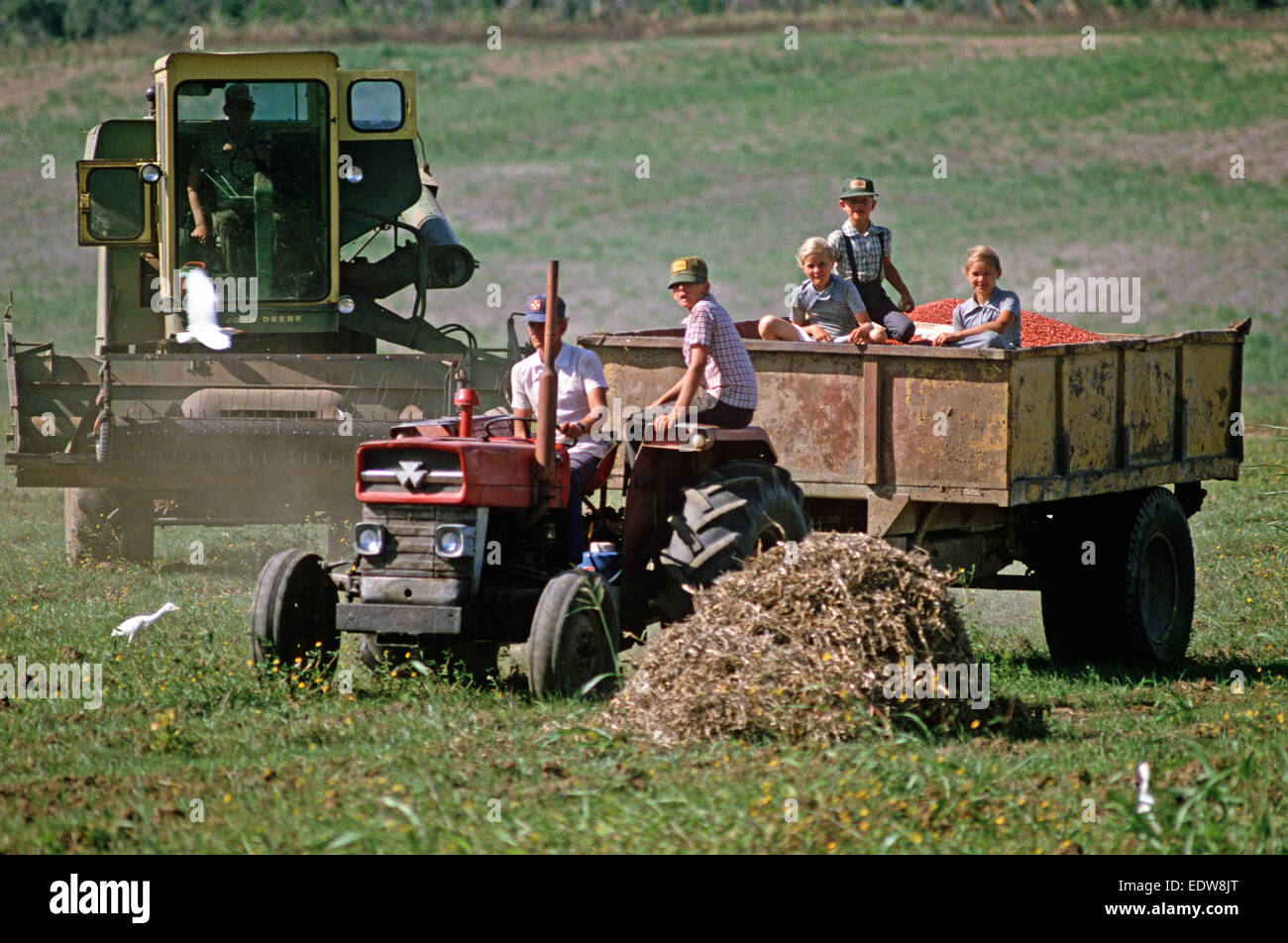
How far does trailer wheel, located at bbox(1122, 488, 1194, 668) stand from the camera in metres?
9.96

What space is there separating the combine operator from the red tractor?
9cm

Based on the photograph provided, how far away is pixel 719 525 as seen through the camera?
26.6 feet

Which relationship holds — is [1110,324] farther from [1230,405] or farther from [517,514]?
[517,514]

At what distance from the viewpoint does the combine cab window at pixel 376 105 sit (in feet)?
43.6

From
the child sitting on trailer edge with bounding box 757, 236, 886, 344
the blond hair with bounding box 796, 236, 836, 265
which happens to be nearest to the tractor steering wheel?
the child sitting on trailer edge with bounding box 757, 236, 886, 344

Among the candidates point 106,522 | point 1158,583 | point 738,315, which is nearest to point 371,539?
point 1158,583

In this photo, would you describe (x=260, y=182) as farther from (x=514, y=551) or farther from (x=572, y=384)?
(x=514, y=551)

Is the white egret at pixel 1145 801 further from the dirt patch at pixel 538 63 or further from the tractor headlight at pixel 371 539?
the dirt patch at pixel 538 63

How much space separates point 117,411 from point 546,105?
126 ft

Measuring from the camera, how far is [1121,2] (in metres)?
55.9

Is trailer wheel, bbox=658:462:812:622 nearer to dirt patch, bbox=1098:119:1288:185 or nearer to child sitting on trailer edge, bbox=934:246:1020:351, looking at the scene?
child sitting on trailer edge, bbox=934:246:1020:351

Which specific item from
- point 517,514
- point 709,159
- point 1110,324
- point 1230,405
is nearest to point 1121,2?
point 709,159

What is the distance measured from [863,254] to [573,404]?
113 inches

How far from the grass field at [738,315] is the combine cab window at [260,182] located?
7.30 feet
